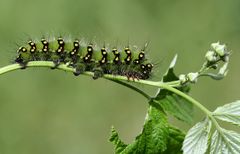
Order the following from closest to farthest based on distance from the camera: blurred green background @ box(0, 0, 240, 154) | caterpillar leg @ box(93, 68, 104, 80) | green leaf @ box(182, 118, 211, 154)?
green leaf @ box(182, 118, 211, 154) < caterpillar leg @ box(93, 68, 104, 80) < blurred green background @ box(0, 0, 240, 154)

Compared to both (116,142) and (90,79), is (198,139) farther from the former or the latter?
(90,79)

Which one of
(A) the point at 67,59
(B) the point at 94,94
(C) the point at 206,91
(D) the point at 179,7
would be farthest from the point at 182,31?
(A) the point at 67,59

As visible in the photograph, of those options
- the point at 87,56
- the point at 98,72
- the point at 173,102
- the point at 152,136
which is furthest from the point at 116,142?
the point at 87,56

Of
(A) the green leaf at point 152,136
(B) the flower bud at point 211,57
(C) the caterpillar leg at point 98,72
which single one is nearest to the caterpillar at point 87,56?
(C) the caterpillar leg at point 98,72

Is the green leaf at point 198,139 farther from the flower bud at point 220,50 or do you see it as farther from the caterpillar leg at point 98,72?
the caterpillar leg at point 98,72

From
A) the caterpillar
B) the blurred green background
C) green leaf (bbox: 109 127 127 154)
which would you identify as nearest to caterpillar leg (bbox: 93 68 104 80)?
the caterpillar

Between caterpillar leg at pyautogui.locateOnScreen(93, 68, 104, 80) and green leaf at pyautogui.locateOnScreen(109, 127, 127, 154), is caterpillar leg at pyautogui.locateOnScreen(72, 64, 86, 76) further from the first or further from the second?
green leaf at pyautogui.locateOnScreen(109, 127, 127, 154)
